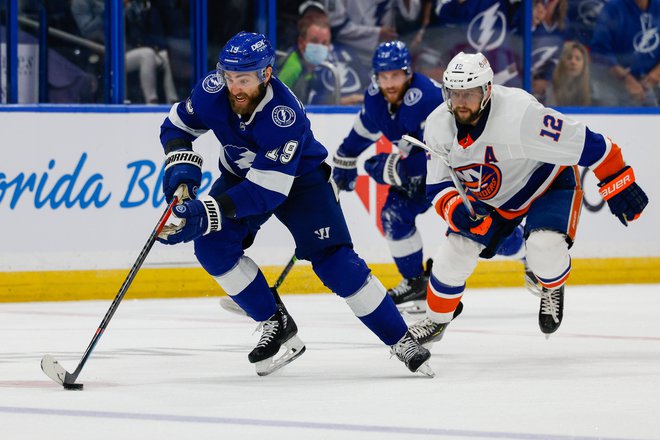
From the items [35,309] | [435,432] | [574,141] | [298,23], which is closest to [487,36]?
[298,23]

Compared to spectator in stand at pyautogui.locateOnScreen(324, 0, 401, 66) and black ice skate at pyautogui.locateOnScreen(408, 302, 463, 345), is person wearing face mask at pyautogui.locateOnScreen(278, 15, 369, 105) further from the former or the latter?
black ice skate at pyautogui.locateOnScreen(408, 302, 463, 345)

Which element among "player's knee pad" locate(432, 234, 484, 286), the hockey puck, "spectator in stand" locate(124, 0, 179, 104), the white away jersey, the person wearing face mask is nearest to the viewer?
the hockey puck

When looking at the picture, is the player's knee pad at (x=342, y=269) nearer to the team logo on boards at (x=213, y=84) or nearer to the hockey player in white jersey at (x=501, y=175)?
the hockey player in white jersey at (x=501, y=175)

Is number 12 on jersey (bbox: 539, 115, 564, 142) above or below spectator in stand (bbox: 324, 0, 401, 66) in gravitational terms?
above

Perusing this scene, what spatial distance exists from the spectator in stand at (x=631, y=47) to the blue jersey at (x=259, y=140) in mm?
4796


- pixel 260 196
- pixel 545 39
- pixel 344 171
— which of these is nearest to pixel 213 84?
pixel 260 196

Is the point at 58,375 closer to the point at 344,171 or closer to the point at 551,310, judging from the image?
the point at 551,310

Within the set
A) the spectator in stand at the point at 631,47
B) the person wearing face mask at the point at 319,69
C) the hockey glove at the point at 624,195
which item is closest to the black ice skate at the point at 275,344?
the hockey glove at the point at 624,195

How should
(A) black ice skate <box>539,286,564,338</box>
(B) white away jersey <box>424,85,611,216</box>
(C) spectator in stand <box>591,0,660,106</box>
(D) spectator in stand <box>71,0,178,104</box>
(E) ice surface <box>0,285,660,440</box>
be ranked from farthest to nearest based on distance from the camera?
(C) spectator in stand <box>591,0,660,106</box> < (D) spectator in stand <box>71,0,178,104</box> < (A) black ice skate <box>539,286,564,338</box> < (B) white away jersey <box>424,85,611,216</box> < (E) ice surface <box>0,285,660,440</box>

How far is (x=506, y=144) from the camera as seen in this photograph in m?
4.32

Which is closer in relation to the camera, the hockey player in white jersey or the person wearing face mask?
the hockey player in white jersey

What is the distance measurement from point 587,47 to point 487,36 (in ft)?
2.22

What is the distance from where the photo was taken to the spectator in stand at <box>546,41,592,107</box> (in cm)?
834

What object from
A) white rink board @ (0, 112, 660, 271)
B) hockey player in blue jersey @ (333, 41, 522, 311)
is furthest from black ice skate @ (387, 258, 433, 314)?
white rink board @ (0, 112, 660, 271)
